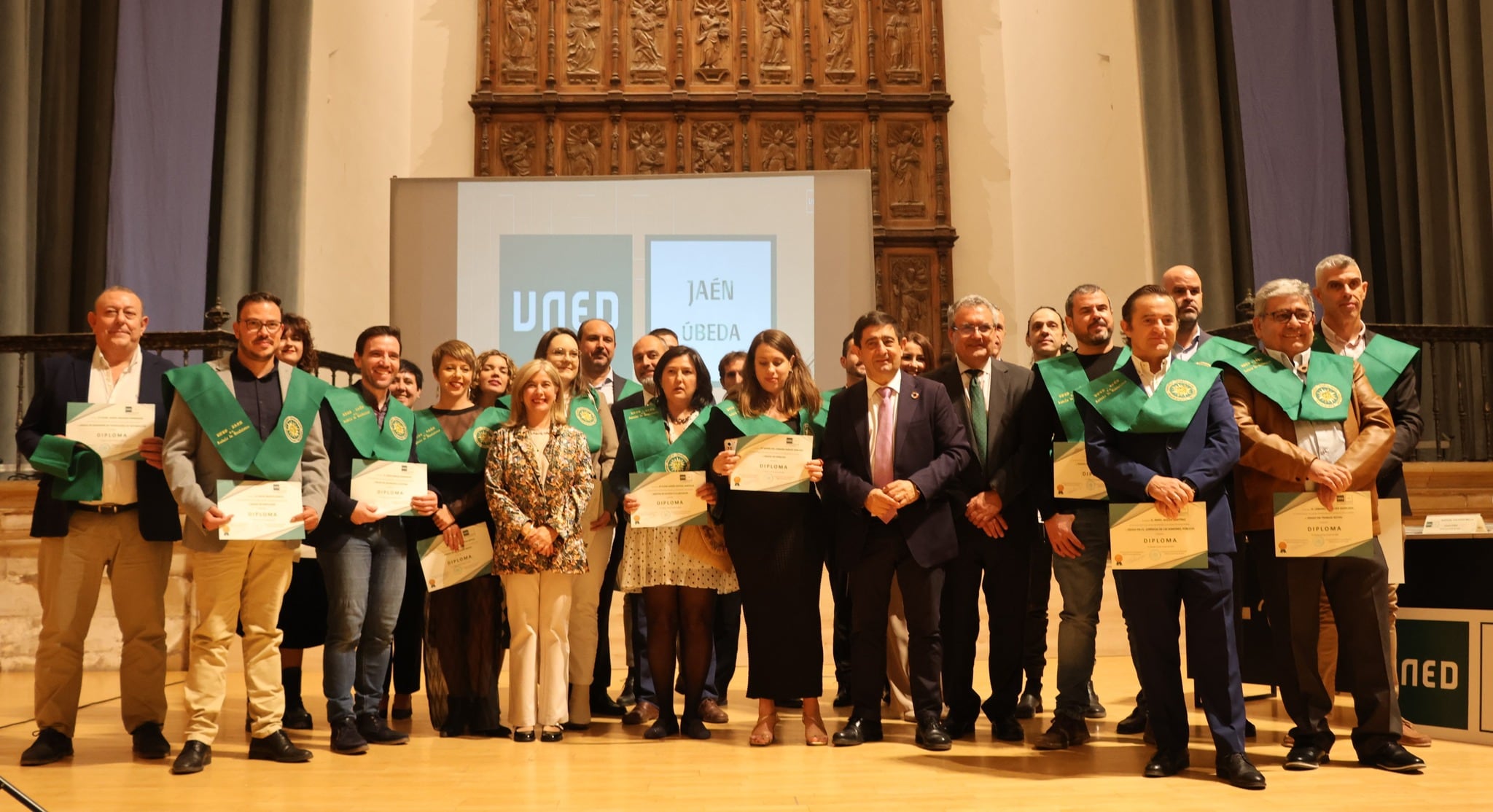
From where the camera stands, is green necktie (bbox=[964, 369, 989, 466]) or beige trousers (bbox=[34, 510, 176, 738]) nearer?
beige trousers (bbox=[34, 510, 176, 738])

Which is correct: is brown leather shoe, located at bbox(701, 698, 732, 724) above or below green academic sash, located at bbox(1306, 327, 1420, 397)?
below

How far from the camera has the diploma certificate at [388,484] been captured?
13.6 ft

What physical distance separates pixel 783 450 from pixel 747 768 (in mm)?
A: 1055

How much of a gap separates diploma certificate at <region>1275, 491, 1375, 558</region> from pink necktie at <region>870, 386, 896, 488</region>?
124 centimetres

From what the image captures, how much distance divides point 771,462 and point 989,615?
3.06ft

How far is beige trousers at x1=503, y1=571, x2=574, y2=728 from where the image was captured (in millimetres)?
4348

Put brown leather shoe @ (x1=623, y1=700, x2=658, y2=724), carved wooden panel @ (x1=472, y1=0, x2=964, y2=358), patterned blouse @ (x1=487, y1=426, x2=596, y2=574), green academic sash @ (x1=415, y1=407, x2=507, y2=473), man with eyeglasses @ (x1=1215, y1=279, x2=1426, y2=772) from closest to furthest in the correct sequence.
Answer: man with eyeglasses @ (x1=1215, y1=279, x2=1426, y2=772), patterned blouse @ (x1=487, y1=426, x2=596, y2=574), green academic sash @ (x1=415, y1=407, x2=507, y2=473), brown leather shoe @ (x1=623, y1=700, x2=658, y2=724), carved wooden panel @ (x1=472, y1=0, x2=964, y2=358)

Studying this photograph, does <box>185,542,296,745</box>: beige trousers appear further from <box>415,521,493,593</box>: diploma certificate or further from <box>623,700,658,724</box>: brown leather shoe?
<box>623,700,658,724</box>: brown leather shoe

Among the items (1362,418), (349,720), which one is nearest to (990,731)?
(1362,418)

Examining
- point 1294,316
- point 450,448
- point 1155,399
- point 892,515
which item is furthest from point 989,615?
point 450,448

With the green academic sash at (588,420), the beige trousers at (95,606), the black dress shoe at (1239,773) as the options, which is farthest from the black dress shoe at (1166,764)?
the beige trousers at (95,606)

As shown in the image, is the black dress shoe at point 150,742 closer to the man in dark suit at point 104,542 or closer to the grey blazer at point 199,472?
the man in dark suit at point 104,542

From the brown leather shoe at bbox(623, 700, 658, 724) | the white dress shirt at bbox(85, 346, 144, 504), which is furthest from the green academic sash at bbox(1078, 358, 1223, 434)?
the white dress shirt at bbox(85, 346, 144, 504)

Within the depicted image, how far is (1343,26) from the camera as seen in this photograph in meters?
8.62
